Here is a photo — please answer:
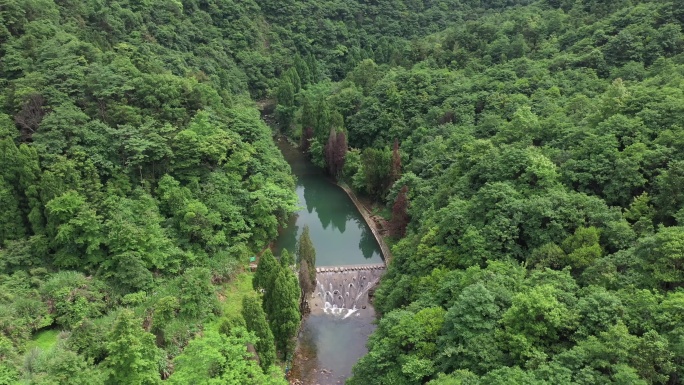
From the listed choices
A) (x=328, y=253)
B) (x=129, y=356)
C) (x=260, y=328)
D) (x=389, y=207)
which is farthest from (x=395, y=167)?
(x=129, y=356)

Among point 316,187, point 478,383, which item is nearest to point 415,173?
point 316,187

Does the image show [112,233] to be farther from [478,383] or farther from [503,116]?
[503,116]

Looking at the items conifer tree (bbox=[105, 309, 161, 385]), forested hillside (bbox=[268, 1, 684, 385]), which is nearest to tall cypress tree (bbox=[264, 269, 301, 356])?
forested hillside (bbox=[268, 1, 684, 385])

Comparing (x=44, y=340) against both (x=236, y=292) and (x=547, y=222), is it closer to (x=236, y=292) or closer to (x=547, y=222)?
(x=236, y=292)

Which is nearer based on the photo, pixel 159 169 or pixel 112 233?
pixel 112 233

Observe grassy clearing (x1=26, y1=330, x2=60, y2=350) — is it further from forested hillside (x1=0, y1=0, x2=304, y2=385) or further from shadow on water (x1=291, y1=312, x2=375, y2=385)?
shadow on water (x1=291, y1=312, x2=375, y2=385)
